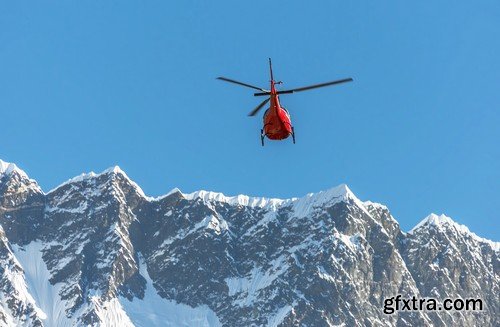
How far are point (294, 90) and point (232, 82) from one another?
4863 millimetres

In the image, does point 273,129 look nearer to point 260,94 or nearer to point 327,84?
point 260,94

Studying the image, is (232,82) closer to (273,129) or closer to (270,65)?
(270,65)

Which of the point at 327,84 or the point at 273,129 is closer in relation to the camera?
the point at 327,84

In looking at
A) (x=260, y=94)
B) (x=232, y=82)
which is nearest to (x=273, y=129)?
(x=260, y=94)

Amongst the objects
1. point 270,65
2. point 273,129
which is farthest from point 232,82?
point 273,129

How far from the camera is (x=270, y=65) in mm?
89812

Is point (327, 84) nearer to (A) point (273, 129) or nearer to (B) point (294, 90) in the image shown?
(B) point (294, 90)

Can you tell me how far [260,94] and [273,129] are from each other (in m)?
2.76

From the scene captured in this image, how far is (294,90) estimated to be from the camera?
300 feet

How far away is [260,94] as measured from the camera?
316 ft

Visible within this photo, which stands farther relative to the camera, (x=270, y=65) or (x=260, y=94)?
(x=260, y=94)

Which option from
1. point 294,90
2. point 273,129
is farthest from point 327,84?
point 273,129

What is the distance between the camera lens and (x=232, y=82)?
88.9 m

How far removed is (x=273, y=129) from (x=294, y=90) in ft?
20.4
